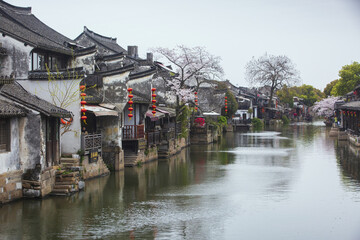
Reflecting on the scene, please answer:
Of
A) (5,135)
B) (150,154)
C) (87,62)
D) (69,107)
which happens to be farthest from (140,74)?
(5,135)

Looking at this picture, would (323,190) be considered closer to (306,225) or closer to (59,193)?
(306,225)

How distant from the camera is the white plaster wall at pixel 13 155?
1883cm

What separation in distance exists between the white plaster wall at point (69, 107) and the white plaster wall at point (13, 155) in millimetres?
4118

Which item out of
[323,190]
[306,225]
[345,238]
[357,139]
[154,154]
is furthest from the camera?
[357,139]

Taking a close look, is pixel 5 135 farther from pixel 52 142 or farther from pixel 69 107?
pixel 69 107

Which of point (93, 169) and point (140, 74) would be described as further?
point (140, 74)

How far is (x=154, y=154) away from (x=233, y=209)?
55.5 feet

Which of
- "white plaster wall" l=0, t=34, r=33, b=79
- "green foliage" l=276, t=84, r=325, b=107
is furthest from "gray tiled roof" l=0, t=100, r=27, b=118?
"green foliage" l=276, t=84, r=325, b=107

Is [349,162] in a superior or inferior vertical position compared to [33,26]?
inferior

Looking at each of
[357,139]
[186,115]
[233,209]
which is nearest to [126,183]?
[233,209]

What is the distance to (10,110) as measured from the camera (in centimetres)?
1867

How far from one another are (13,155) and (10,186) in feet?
4.05

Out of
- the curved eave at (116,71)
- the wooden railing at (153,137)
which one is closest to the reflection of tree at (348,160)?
the wooden railing at (153,137)

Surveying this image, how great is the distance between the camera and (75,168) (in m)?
22.1
